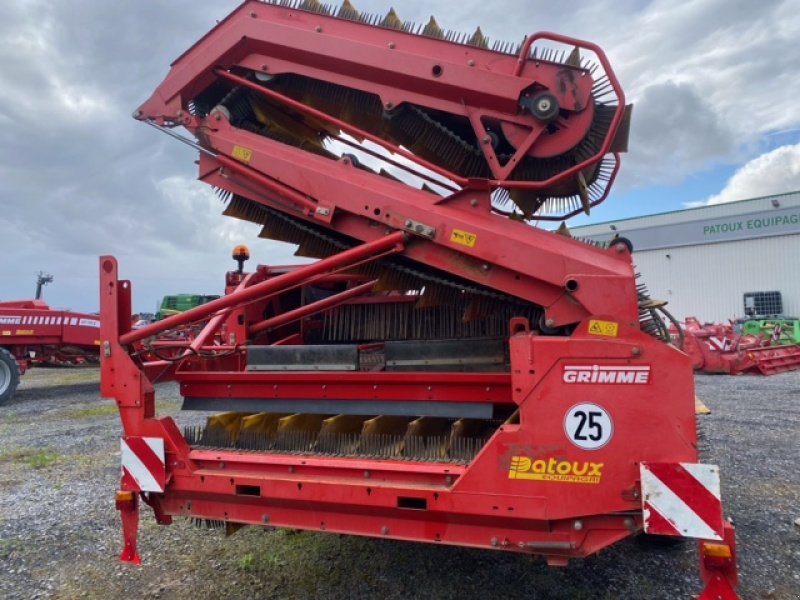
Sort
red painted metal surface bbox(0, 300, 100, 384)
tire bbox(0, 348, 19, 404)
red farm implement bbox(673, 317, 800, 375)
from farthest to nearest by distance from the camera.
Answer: red farm implement bbox(673, 317, 800, 375) < red painted metal surface bbox(0, 300, 100, 384) < tire bbox(0, 348, 19, 404)

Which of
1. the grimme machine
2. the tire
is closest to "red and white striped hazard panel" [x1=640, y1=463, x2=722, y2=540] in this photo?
the grimme machine

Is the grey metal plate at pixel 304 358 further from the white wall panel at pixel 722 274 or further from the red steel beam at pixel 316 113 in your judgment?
the white wall panel at pixel 722 274

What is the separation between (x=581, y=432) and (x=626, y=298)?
2.16 ft

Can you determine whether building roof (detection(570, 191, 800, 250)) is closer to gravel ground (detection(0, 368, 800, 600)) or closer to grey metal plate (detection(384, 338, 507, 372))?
gravel ground (detection(0, 368, 800, 600))

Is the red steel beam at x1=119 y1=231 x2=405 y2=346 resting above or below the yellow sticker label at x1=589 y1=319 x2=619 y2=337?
above

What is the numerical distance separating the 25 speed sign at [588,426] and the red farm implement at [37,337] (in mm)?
11860

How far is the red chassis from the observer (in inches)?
101

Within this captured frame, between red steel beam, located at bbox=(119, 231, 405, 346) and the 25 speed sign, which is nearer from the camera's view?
the 25 speed sign

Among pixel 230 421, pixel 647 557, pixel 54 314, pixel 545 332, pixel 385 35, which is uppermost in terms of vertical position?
pixel 385 35

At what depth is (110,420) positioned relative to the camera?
31.2ft

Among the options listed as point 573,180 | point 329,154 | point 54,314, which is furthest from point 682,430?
point 54,314

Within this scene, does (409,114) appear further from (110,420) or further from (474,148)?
(110,420)

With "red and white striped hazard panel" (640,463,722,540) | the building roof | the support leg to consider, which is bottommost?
the support leg

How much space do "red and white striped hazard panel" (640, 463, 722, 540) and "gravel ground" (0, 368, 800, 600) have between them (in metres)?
1.14
